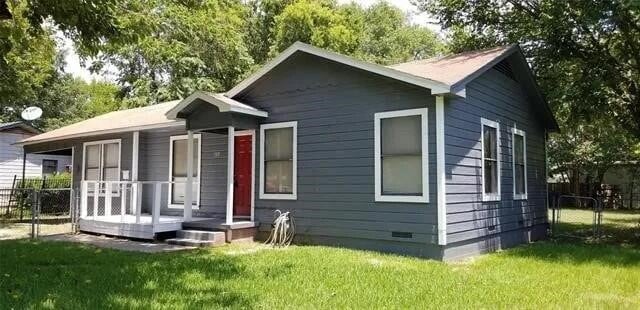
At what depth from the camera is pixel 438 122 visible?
8.38 metres

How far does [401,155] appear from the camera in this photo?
8.89 meters

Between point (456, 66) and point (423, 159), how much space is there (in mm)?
2144

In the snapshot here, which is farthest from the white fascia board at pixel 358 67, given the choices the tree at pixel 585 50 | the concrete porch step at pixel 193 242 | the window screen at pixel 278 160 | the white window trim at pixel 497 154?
the tree at pixel 585 50

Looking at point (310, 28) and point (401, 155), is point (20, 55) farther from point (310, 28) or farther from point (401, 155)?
point (310, 28)

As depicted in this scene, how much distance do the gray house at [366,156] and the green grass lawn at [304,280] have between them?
0.79 m

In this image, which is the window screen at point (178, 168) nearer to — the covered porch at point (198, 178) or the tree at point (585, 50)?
the covered porch at point (198, 178)

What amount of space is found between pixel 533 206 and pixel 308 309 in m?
8.96

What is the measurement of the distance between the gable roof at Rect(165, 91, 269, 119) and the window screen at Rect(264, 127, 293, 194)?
53cm

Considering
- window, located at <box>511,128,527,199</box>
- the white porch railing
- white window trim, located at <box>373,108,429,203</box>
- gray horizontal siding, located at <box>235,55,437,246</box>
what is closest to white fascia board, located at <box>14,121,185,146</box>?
the white porch railing

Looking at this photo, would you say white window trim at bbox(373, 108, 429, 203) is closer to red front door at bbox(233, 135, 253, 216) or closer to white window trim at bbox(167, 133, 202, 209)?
red front door at bbox(233, 135, 253, 216)

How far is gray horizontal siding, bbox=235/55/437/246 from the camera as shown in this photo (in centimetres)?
877

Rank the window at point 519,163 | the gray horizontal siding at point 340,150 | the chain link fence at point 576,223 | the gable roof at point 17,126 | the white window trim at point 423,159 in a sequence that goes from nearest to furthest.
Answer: the white window trim at point 423,159 < the gray horizontal siding at point 340,150 < the window at point 519,163 < the chain link fence at point 576,223 < the gable roof at point 17,126

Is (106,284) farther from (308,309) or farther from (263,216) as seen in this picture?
(263,216)

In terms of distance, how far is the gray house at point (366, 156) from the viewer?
8.66 meters
